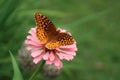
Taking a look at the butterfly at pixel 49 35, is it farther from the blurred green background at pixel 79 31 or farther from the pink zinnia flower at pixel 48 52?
the blurred green background at pixel 79 31

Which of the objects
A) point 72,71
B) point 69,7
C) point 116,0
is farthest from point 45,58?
point 116,0

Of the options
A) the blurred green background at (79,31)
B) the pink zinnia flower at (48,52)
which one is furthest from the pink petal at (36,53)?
the blurred green background at (79,31)

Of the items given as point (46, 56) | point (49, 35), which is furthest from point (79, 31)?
point (46, 56)

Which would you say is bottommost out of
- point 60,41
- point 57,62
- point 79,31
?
point 57,62

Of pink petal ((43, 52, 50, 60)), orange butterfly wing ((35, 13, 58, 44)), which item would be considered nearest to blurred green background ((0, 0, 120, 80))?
orange butterfly wing ((35, 13, 58, 44))

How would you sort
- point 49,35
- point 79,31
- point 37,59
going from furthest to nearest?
point 79,31 → point 49,35 → point 37,59

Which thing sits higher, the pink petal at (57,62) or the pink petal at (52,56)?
the pink petal at (52,56)

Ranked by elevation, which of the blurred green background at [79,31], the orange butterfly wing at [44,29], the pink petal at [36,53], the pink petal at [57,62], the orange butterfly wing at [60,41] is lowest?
the pink petal at [57,62]

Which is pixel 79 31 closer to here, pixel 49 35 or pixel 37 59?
pixel 49 35
